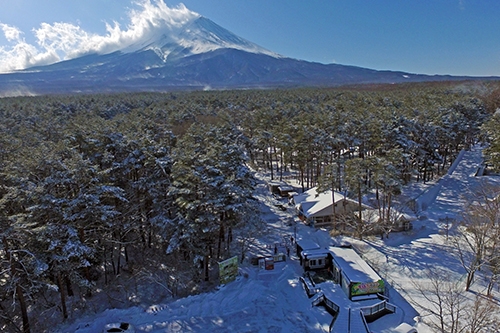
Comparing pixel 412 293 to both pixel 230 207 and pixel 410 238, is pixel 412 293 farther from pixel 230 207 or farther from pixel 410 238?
pixel 230 207

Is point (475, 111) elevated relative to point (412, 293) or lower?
elevated

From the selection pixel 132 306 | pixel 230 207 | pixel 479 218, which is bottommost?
pixel 132 306

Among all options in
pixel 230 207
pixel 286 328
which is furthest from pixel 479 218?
pixel 230 207

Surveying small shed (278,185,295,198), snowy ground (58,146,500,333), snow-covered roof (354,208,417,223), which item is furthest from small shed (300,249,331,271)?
small shed (278,185,295,198)

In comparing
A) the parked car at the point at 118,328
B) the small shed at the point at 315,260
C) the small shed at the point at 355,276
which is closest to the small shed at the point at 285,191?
the small shed at the point at 315,260

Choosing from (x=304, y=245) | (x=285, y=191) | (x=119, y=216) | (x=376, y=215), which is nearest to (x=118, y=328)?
(x=119, y=216)

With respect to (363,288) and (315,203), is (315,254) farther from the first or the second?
(315,203)

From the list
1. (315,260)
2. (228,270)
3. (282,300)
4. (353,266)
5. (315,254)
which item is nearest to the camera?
(282,300)
